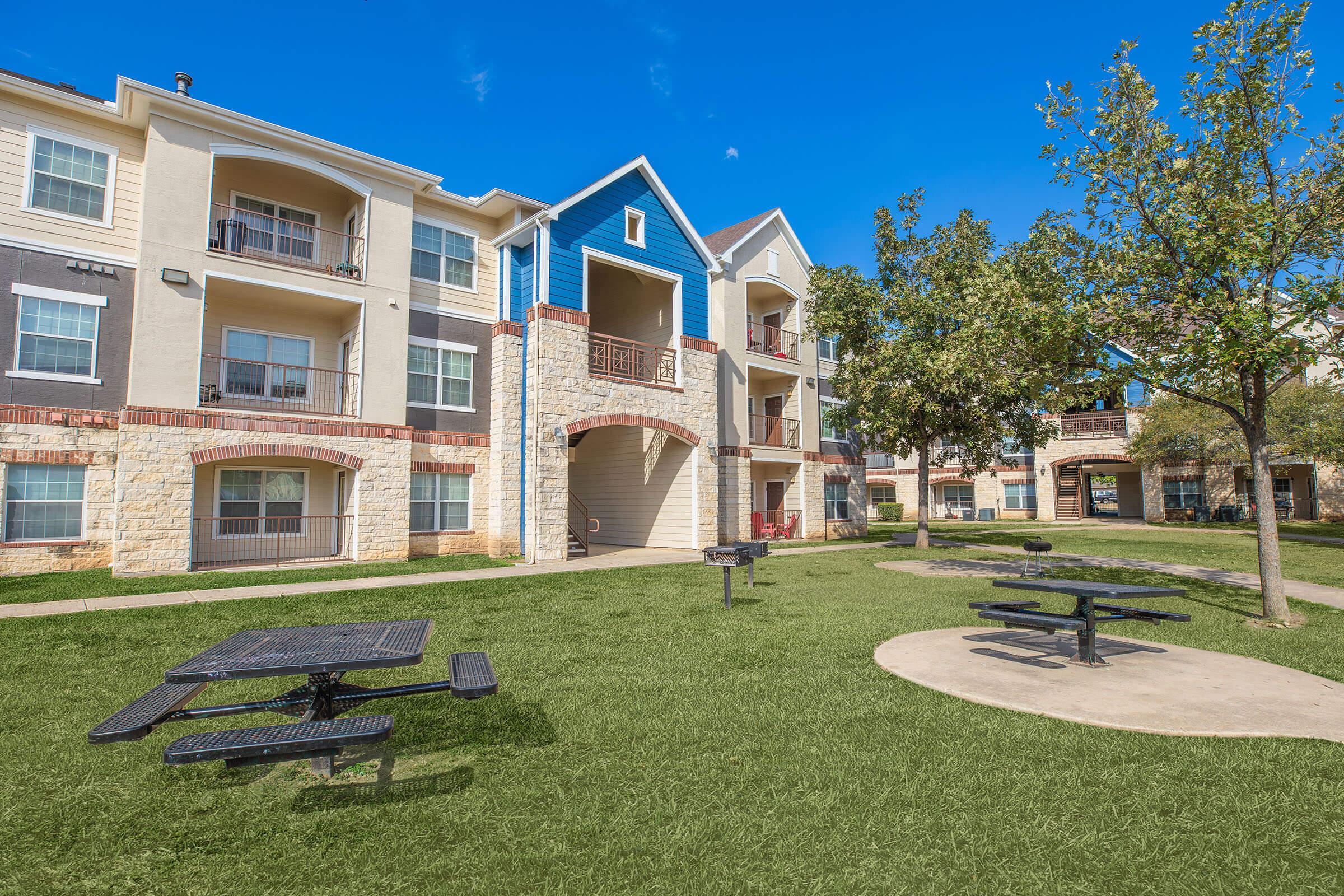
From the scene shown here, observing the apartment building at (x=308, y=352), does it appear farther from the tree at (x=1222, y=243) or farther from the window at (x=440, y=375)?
the tree at (x=1222, y=243)

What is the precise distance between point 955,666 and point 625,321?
58.3ft

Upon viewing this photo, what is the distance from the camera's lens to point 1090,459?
36.0 metres

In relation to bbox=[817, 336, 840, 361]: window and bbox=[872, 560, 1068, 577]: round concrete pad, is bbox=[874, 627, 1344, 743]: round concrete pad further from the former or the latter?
bbox=[817, 336, 840, 361]: window

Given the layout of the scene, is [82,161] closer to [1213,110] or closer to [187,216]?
[187,216]

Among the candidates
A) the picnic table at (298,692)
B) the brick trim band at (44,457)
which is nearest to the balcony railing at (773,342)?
the brick trim band at (44,457)

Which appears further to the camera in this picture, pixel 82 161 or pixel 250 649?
pixel 82 161

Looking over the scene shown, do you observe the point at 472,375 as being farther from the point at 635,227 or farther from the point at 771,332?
the point at 771,332

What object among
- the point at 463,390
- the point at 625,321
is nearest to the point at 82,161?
the point at 463,390

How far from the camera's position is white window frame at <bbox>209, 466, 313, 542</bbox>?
15297mm

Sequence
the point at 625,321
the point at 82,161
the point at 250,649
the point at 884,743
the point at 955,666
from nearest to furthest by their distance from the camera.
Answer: the point at 250,649
the point at 884,743
the point at 955,666
the point at 82,161
the point at 625,321

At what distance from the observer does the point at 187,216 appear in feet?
46.4

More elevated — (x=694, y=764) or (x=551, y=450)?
(x=551, y=450)

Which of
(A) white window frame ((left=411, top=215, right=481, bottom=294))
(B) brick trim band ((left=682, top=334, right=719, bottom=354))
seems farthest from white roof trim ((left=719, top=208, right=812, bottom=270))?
(A) white window frame ((left=411, top=215, right=481, bottom=294))

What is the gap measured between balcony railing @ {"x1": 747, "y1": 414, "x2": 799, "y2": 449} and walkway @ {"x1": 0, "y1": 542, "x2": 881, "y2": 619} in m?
5.59
